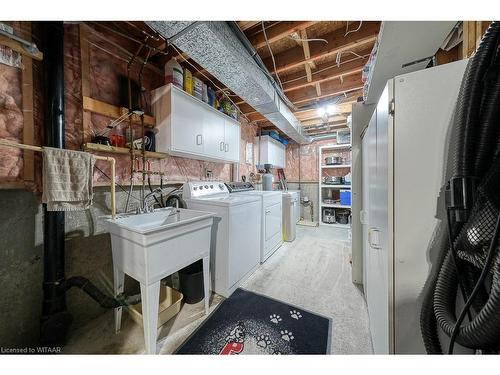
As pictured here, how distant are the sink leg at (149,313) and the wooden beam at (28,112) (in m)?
1.04

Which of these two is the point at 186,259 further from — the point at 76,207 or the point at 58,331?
the point at 58,331

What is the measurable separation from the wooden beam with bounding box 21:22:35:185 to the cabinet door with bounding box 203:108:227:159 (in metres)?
1.29

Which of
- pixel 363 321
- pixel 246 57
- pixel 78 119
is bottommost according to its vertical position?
pixel 363 321

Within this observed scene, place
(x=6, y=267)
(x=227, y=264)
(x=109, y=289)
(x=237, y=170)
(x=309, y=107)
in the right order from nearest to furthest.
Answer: (x=6, y=267), (x=109, y=289), (x=227, y=264), (x=309, y=107), (x=237, y=170)

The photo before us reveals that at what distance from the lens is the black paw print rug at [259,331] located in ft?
3.84

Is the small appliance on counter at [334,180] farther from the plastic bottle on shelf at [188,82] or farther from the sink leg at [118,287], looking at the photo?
the sink leg at [118,287]

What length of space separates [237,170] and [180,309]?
2154mm

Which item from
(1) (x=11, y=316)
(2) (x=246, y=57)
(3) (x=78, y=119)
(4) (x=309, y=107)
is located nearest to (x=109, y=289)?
(1) (x=11, y=316)

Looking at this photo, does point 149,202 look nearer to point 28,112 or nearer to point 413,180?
point 28,112

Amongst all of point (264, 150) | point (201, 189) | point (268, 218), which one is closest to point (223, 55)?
point (201, 189)

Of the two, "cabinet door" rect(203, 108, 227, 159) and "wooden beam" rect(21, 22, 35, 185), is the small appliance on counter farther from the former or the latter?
"wooden beam" rect(21, 22, 35, 185)

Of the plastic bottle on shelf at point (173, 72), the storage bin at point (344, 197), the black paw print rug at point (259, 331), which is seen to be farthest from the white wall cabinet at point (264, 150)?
the black paw print rug at point (259, 331)
